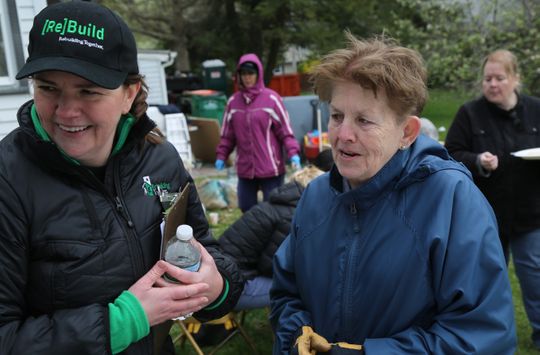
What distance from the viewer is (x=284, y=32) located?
19969 mm

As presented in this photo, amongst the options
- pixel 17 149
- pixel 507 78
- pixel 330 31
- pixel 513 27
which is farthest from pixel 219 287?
pixel 330 31

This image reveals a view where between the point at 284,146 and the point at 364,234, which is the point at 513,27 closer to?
the point at 284,146

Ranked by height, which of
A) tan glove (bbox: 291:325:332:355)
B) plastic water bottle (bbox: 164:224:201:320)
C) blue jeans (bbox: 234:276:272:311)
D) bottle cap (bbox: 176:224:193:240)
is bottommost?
blue jeans (bbox: 234:276:272:311)

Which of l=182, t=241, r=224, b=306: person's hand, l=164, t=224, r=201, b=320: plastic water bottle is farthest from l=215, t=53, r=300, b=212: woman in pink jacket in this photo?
l=164, t=224, r=201, b=320: plastic water bottle

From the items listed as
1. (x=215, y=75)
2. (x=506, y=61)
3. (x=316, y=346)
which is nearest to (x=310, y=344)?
(x=316, y=346)

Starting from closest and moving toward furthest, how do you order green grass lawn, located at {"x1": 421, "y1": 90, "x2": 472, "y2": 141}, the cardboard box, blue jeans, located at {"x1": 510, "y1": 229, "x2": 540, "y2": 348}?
blue jeans, located at {"x1": 510, "y1": 229, "x2": 540, "y2": 348} → the cardboard box → green grass lawn, located at {"x1": 421, "y1": 90, "x2": 472, "y2": 141}

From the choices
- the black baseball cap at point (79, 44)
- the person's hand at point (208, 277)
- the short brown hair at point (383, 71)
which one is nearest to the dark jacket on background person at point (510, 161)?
the short brown hair at point (383, 71)

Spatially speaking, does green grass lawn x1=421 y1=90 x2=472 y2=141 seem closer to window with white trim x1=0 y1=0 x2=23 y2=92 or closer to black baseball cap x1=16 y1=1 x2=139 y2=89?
window with white trim x1=0 y1=0 x2=23 y2=92

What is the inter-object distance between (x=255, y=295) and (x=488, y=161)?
6.33ft

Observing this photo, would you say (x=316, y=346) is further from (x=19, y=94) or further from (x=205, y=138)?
(x=205, y=138)

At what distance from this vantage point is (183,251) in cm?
167

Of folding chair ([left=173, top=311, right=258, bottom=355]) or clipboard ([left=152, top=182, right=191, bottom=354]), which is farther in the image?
folding chair ([left=173, top=311, right=258, bottom=355])

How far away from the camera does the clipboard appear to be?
164 cm

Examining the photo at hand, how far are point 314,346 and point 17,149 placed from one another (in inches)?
42.9
